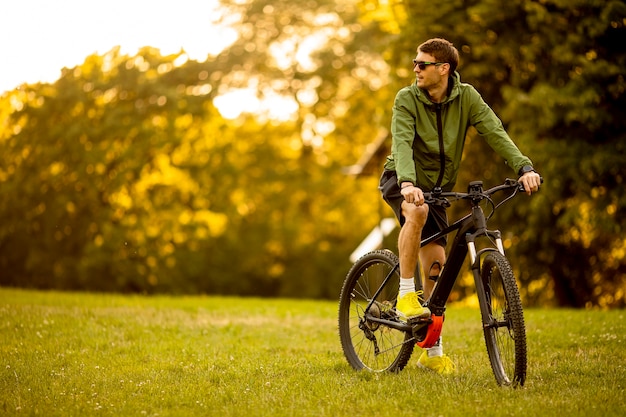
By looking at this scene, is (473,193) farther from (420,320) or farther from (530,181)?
(420,320)

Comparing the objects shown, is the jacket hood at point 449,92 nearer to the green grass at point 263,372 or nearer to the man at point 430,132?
the man at point 430,132

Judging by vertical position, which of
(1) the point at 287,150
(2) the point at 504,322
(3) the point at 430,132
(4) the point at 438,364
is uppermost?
(1) the point at 287,150

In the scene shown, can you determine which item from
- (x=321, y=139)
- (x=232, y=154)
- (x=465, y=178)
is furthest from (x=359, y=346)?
(x=321, y=139)

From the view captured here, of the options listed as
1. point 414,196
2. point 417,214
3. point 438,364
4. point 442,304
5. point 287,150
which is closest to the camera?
point 414,196

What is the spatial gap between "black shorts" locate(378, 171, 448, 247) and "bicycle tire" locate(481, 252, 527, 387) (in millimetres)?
633

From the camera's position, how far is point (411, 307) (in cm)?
553

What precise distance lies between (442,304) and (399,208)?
0.68 meters

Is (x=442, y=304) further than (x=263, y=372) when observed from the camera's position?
No

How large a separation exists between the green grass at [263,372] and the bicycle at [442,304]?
0.18m

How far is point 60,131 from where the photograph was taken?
74.3ft

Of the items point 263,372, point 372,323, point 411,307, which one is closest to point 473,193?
point 411,307

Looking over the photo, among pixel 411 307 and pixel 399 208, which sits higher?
pixel 399 208

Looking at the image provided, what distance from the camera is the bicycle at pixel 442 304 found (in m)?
5.02

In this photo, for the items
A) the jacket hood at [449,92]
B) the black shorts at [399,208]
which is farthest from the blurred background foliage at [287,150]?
the black shorts at [399,208]
